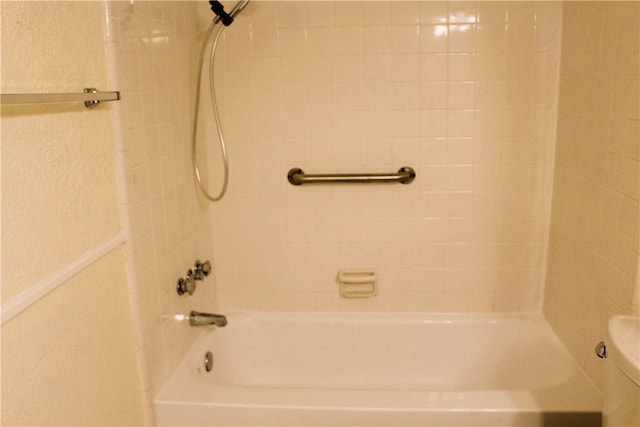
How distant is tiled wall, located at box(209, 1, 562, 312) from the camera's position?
6.95 ft

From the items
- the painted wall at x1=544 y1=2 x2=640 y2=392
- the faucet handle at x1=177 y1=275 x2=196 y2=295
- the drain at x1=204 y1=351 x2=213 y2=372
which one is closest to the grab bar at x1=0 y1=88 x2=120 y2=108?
the faucet handle at x1=177 y1=275 x2=196 y2=295

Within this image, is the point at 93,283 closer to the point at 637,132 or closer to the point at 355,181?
the point at 355,181

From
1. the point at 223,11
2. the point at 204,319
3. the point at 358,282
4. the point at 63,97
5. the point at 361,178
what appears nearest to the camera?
the point at 63,97

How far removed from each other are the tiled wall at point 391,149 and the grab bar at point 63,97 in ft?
2.85

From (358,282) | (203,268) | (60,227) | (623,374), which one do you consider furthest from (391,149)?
(60,227)

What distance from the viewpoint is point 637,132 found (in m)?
1.51

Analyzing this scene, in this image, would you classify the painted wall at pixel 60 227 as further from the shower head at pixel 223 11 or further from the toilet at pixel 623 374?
the toilet at pixel 623 374

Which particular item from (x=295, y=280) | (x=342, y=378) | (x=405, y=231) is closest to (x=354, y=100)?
(x=405, y=231)

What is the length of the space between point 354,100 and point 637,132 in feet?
3.28

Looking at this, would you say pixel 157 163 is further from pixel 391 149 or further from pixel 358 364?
pixel 358 364

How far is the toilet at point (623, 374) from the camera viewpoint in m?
1.22

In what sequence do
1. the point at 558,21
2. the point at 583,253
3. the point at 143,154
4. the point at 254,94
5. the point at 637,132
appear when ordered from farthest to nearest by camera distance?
the point at 254,94, the point at 558,21, the point at 583,253, the point at 143,154, the point at 637,132

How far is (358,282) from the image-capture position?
7.71 ft

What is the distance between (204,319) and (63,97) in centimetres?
110
